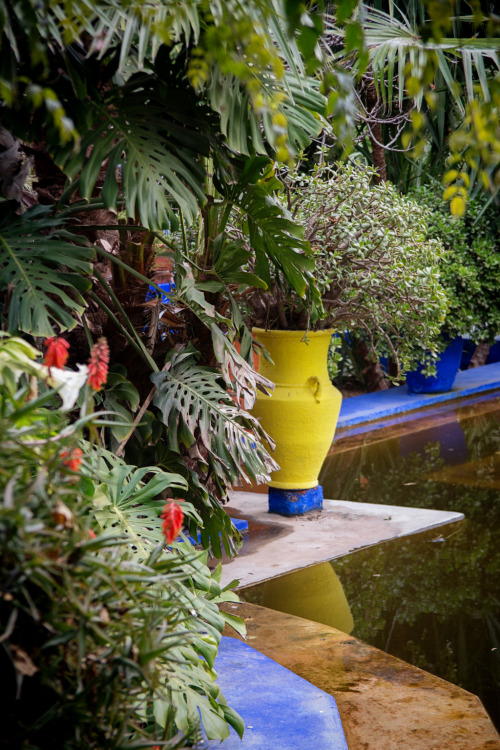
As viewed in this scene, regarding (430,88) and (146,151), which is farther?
(430,88)

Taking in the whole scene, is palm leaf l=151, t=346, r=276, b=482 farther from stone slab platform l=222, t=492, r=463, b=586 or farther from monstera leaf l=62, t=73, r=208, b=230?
stone slab platform l=222, t=492, r=463, b=586

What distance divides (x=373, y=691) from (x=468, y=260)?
6.58 m

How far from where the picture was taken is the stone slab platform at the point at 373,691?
3027mm

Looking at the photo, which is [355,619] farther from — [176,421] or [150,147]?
[150,147]

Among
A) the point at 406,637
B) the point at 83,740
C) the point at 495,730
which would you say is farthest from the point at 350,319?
the point at 83,740

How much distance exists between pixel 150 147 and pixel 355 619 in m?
2.78

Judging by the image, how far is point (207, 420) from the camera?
126 inches

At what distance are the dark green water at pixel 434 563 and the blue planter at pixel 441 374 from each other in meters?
1.52

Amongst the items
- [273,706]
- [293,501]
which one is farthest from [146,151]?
[293,501]

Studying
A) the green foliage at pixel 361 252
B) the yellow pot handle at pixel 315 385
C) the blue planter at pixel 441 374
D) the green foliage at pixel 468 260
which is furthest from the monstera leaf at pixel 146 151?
the blue planter at pixel 441 374

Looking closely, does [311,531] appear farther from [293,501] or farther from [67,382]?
[67,382]

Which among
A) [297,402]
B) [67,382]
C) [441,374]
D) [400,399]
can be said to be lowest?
[400,399]

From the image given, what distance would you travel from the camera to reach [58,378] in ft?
5.35

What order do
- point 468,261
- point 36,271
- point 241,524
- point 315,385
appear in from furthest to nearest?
1. point 468,261
2. point 315,385
3. point 241,524
4. point 36,271
